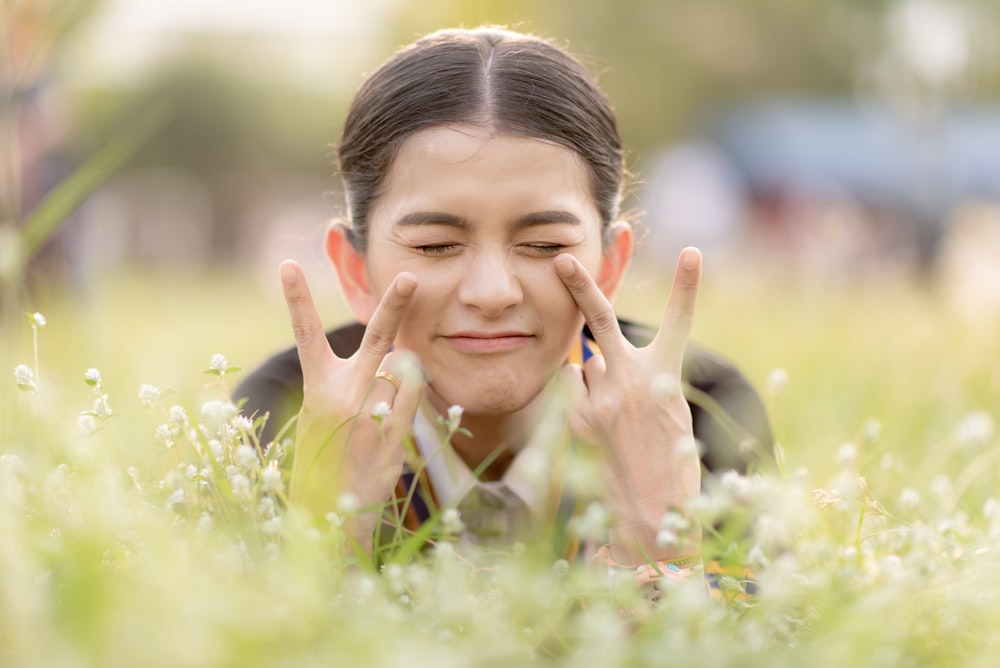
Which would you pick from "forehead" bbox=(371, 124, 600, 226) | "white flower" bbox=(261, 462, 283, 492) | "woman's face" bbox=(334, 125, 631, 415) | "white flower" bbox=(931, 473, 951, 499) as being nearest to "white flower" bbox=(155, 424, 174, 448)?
"white flower" bbox=(261, 462, 283, 492)

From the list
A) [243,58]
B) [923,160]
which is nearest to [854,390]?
[923,160]

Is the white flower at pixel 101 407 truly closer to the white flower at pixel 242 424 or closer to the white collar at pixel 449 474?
the white flower at pixel 242 424

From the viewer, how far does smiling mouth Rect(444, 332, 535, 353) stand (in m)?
2.40

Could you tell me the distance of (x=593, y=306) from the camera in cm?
233

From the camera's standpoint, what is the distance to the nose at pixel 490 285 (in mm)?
2313

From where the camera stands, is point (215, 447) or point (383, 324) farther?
point (383, 324)

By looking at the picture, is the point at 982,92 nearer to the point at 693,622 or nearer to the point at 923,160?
the point at 923,160

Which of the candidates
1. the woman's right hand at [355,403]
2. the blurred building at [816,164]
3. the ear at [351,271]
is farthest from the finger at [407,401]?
the blurred building at [816,164]

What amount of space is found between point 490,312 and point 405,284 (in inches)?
8.4

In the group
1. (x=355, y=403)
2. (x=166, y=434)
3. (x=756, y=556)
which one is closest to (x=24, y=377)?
(x=166, y=434)

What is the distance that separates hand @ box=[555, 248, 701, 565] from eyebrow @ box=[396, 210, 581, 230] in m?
0.10

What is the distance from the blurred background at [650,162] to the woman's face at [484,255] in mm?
628

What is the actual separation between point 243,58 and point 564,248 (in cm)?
3620

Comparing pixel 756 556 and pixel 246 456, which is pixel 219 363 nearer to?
pixel 246 456
